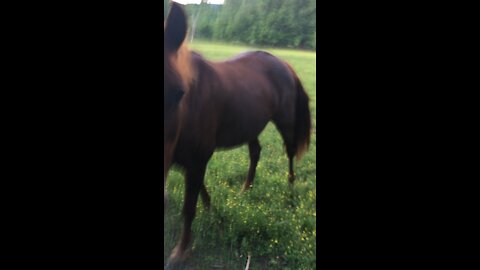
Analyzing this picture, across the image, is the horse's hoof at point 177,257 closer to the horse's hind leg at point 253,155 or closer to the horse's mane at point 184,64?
the horse's hind leg at point 253,155

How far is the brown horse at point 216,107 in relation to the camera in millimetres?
1751

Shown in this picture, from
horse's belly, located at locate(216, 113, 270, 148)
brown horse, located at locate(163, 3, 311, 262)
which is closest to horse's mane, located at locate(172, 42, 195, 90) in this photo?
brown horse, located at locate(163, 3, 311, 262)

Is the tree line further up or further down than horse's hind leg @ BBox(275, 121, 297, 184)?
further up

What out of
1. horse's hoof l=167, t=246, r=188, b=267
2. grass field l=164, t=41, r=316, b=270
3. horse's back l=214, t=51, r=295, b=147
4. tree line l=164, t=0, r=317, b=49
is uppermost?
tree line l=164, t=0, r=317, b=49

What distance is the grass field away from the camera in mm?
1822

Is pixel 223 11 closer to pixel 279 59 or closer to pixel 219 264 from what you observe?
pixel 279 59

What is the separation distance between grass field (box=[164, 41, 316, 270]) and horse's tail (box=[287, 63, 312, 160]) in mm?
27

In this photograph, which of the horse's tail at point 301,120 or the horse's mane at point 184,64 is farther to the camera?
the horse's tail at point 301,120

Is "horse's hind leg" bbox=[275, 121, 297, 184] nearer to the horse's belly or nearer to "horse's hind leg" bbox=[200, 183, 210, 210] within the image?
the horse's belly

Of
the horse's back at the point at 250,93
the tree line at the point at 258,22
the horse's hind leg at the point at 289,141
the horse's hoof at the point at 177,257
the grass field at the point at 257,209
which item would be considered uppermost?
the tree line at the point at 258,22

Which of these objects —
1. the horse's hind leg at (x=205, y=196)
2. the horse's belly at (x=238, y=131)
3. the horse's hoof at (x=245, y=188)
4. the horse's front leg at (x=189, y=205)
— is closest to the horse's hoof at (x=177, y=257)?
the horse's front leg at (x=189, y=205)

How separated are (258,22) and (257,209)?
31.2 inches

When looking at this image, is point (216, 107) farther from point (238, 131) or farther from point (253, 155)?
point (253, 155)

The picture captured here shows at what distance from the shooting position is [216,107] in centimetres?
181
